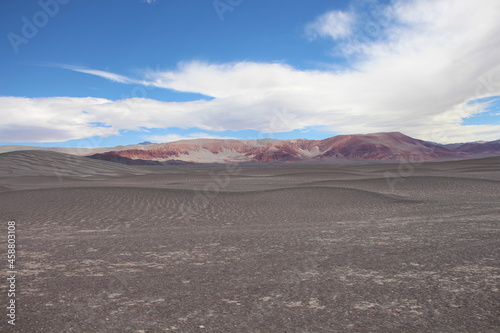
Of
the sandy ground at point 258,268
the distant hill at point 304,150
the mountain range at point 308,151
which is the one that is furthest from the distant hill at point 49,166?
the distant hill at point 304,150

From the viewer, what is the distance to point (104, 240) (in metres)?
8.05

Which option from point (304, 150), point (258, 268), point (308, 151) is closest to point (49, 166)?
point (258, 268)

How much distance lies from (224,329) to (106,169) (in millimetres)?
41282

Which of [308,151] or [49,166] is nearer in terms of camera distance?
[49,166]

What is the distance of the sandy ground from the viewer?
3832 millimetres

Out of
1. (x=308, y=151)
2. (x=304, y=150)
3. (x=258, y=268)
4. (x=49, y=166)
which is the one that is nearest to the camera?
(x=258, y=268)

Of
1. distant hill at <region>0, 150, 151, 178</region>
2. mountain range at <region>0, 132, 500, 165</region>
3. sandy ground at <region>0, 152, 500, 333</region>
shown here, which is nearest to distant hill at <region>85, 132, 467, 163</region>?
mountain range at <region>0, 132, 500, 165</region>

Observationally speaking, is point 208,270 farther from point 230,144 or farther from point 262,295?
point 230,144

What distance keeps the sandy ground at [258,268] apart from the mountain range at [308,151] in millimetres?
104685

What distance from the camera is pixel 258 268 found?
5660 millimetres

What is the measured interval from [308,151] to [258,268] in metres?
160

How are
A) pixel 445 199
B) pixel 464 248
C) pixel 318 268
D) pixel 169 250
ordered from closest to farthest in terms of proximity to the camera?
pixel 318 268, pixel 464 248, pixel 169 250, pixel 445 199

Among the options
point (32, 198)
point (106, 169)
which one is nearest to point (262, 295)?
point (32, 198)

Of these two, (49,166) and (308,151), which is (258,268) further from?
(308,151)
